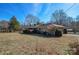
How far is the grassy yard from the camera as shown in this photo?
4.35m

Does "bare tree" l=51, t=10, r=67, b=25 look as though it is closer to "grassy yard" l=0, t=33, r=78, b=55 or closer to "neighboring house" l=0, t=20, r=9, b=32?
"grassy yard" l=0, t=33, r=78, b=55

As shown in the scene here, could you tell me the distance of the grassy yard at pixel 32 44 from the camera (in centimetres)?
435

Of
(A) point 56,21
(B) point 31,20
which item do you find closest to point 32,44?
(B) point 31,20

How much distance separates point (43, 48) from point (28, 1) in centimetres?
59

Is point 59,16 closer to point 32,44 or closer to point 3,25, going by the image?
point 32,44

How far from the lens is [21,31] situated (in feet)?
14.4

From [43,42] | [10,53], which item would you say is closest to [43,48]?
[43,42]

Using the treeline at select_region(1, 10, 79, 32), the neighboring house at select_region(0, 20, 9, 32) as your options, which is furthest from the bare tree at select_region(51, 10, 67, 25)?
the neighboring house at select_region(0, 20, 9, 32)

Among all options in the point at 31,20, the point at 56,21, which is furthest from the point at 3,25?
the point at 56,21

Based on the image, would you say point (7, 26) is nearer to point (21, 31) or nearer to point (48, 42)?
point (21, 31)

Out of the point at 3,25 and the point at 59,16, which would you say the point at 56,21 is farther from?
the point at 3,25

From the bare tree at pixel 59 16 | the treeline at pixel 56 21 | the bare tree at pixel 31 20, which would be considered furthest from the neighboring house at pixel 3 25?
the bare tree at pixel 59 16

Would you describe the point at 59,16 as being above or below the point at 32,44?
above

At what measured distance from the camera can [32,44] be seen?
438cm
